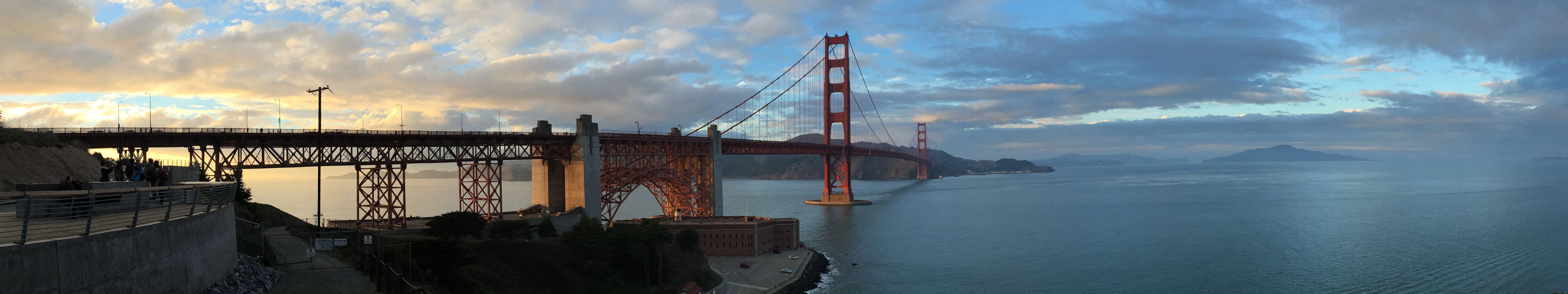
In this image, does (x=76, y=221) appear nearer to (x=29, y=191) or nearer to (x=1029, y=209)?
(x=29, y=191)

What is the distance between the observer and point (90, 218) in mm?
8594

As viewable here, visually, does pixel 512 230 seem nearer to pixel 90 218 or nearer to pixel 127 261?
pixel 127 261

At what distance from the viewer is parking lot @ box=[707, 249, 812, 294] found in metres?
36.8

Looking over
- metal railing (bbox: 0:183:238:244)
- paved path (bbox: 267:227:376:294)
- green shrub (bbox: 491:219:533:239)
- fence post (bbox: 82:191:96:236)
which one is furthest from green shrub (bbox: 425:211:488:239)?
fence post (bbox: 82:191:96:236)

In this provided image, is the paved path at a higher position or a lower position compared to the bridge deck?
lower

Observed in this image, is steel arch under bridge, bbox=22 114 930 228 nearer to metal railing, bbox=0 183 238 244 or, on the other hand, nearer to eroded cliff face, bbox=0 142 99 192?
eroded cliff face, bbox=0 142 99 192

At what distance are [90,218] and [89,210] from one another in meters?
0.59

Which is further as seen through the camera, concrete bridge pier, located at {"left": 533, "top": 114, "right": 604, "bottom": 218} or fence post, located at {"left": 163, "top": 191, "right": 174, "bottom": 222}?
concrete bridge pier, located at {"left": 533, "top": 114, "right": 604, "bottom": 218}

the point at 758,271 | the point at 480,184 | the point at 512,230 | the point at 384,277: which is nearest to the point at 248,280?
the point at 384,277

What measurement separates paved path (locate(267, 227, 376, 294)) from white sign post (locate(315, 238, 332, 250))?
36cm

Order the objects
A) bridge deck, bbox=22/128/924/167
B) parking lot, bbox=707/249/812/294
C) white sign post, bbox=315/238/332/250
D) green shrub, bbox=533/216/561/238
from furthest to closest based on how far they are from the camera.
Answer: parking lot, bbox=707/249/812/294 → green shrub, bbox=533/216/561/238 → bridge deck, bbox=22/128/924/167 → white sign post, bbox=315/238/332/250

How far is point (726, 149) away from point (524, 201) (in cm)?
4459

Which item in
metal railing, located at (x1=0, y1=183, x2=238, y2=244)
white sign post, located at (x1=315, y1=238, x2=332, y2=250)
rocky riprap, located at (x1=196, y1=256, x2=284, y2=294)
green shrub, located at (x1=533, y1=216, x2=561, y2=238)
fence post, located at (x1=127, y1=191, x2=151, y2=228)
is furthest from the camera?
green shrub, located at (x1=533, y1=216, x2=561, y2=238)

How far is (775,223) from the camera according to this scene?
158ft
